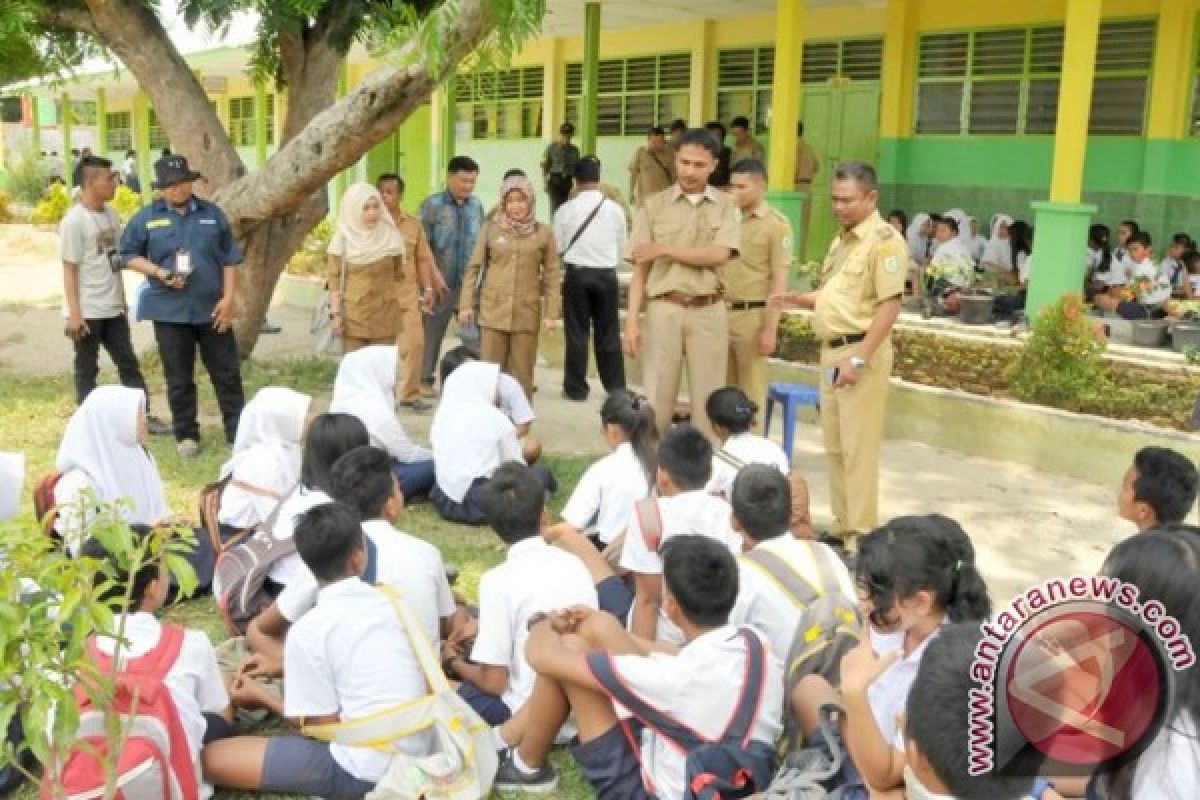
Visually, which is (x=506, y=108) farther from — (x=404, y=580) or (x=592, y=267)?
(x=404, y=580)

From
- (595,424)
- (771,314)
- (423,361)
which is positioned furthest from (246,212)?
(771,314)

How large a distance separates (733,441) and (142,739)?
8.37ft

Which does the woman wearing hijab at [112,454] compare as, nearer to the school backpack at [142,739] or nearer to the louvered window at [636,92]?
the school backpack at [142,739]

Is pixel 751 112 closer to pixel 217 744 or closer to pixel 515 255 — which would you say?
pixel 515 255

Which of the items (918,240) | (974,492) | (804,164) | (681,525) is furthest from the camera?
(804,164)

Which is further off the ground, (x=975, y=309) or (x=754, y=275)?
(x=754, y=275)

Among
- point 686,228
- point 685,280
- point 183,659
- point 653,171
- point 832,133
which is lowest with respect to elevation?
point 183,659

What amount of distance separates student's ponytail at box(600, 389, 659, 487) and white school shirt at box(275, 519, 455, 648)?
3.76 feet

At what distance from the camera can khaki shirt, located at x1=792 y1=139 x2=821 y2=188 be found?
474 inches

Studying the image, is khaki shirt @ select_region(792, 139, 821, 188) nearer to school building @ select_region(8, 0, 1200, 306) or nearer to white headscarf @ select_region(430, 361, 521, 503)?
school building @ select_region(8, 0, 1200, 306)

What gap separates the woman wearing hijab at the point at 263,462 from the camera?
451 cm

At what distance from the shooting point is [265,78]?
9.08 m

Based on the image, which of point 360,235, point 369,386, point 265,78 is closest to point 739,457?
point 369,386

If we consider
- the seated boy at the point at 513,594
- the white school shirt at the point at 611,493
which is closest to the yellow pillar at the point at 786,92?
the white school shirt at the point at 611,493
